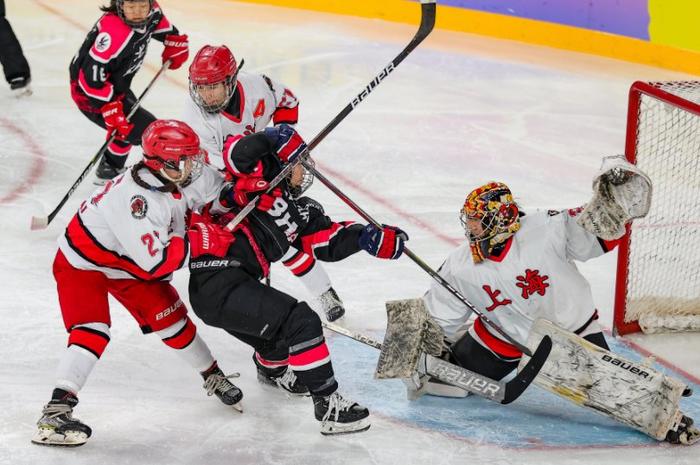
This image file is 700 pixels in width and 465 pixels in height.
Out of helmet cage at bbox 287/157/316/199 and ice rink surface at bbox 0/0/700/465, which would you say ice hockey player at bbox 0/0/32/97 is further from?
helmet cage at bbox 287/157/316/199

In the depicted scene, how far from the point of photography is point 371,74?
7129 millimetres

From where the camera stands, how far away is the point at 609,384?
2906 mm

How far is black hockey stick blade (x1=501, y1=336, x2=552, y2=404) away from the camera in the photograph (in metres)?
2.94

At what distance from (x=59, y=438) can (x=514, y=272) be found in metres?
1.26

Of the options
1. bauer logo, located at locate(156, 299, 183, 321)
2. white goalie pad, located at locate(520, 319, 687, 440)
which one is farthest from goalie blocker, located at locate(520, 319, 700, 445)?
bauer logo, located at locate(156, 299, 183, 321)

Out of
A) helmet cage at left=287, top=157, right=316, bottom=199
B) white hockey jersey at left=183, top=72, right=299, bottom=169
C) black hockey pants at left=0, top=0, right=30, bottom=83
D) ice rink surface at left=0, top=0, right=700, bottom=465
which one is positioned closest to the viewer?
ice rink surface at left=0, top=0, right=700, bottom=465

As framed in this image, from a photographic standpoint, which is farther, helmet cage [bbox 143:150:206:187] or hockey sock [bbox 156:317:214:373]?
hockey sock [bbox 156:317:214:373]

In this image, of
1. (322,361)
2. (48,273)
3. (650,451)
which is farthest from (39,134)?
(650,451)

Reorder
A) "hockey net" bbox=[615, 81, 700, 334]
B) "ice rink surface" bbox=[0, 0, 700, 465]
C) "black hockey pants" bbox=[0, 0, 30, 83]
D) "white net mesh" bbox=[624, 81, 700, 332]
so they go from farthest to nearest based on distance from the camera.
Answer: "black hockey pants" bbox=[0, 0, 30, 83] < "white net mesh" bbox=[624, 81, 700, 332] < "hockey net" bbox=[615, 81, 700, 334] < "ice rink surface" bbox=[0, 0, 700, 465]

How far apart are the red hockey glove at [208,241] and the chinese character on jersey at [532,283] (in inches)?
31.2

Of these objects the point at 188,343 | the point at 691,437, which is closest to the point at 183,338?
the point at 188,343

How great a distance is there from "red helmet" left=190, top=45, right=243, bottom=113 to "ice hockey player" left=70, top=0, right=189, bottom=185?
1.08 m

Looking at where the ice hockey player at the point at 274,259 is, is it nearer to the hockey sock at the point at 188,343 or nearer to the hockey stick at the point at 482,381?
the hockey sock at the point at 188,343

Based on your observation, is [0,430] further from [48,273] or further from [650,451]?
[650,451]
